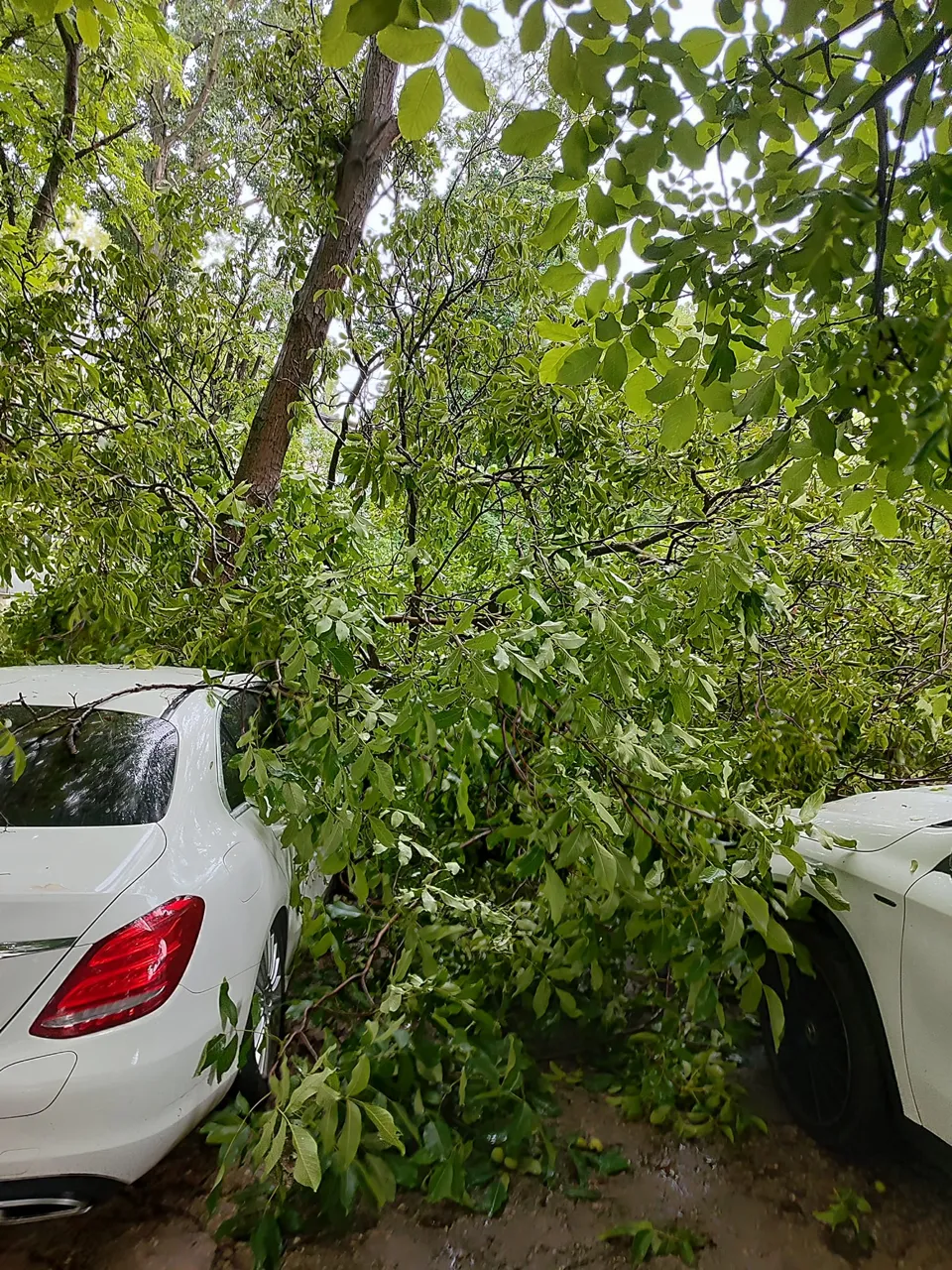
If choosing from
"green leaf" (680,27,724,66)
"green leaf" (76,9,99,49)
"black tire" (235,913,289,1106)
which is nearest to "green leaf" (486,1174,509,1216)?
"black tire" (235,913,289,1106)

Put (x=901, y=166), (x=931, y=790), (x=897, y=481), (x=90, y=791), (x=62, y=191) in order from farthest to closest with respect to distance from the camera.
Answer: (x=62, y=191) < (x=931, y=790) < (x=90, y=791) < (x=901, y=166) < (x=897, y=481)

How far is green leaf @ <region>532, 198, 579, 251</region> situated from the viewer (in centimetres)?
123

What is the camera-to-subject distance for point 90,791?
80.7 inches

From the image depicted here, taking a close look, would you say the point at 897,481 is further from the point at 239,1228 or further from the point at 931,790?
the point at 239,1228

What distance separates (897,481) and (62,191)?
7.18 metres

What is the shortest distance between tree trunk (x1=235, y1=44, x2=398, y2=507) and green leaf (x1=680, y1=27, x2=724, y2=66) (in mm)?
3326

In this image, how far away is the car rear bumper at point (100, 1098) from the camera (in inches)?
61.2

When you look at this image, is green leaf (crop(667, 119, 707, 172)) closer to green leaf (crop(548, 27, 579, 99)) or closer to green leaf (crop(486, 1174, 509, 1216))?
green leaf (crop(548, 27, 579, 99))

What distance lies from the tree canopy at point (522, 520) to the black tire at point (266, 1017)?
0.13m

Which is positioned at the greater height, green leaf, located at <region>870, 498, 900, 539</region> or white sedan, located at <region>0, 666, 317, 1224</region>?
green leaf, located at <region>870, 498, 900, 539</region>

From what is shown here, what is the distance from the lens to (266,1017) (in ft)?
7.80

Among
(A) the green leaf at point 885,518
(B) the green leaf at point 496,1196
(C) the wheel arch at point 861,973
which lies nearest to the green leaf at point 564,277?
(A) the green leaf at point 885,518

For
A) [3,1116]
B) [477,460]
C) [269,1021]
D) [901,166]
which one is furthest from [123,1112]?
[477,460]

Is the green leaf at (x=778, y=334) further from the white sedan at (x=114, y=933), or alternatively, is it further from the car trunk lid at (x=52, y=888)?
the car trunk lid at (x=52, y=888)
